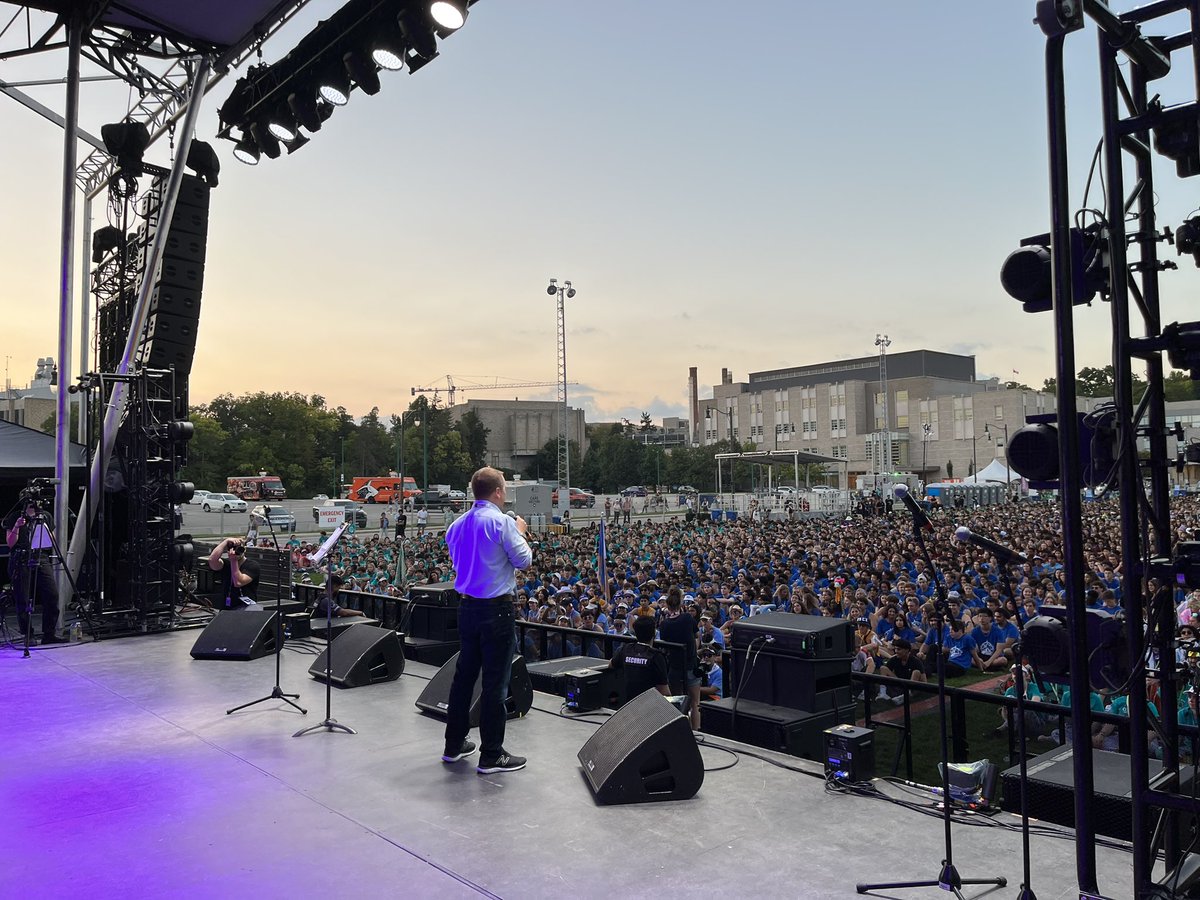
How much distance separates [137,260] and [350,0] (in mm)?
5884

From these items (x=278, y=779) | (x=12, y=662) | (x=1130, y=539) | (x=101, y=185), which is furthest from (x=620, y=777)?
(x=101, y=185)

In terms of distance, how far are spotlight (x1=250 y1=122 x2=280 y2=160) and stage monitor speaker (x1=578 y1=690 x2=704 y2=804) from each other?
8493 mm

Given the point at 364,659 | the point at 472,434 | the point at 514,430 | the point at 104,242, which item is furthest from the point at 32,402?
the point at 364,659

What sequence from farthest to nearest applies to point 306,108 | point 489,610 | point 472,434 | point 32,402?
point 472,434 → point 32,402 → point 306,108 → point 489,610

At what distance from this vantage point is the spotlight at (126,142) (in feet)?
38.9

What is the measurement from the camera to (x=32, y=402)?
72.6 metres

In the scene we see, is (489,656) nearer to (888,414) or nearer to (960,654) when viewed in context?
(960,654)

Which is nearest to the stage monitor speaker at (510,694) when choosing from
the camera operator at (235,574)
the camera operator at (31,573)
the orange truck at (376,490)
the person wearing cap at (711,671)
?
the person wearing cap at (711,671)

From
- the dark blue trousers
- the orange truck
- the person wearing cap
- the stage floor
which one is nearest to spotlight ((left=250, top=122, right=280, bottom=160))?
the stage floor

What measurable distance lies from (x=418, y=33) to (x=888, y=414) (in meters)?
81.4

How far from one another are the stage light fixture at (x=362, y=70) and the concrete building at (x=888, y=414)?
61591mm

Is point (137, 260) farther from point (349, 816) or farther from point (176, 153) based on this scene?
point (349, 816)

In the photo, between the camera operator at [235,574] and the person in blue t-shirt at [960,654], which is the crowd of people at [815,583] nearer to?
the person in blue t-shirt at [960,654]

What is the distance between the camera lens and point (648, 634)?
6484 millimetres
